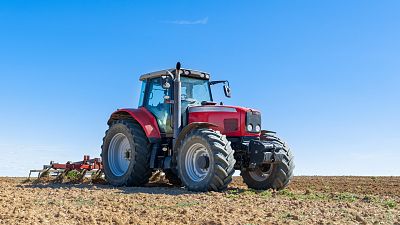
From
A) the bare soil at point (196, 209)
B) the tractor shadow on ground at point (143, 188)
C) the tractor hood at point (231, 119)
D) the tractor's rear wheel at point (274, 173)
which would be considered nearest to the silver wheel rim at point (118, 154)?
the tractor shadow on ground at point (143, 188)

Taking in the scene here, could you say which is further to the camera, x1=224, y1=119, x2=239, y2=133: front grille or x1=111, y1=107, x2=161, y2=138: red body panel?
x1=111, y1=107, x2=161, y2=138: red body panel

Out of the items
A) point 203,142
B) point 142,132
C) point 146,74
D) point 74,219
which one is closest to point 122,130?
point 142,132

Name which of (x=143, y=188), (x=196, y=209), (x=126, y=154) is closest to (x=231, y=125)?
(x=143, y=188)

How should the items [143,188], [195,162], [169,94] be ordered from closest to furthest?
[195,162], [143,188], [169,94]

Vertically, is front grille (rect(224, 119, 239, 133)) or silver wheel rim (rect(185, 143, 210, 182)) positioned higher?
front grille (rect(224, 119, 239, 133))

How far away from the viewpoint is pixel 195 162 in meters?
10.8

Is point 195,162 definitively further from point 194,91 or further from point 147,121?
point 194,91

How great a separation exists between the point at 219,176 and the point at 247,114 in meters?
2.12

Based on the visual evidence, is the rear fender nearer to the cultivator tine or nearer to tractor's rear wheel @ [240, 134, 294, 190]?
tractor's rear wheel @ [240, 134, 294, 190]

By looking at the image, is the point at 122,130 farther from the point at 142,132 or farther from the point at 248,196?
the point at 248,196

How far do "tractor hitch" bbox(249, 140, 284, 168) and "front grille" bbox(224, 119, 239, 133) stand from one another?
2.11ft

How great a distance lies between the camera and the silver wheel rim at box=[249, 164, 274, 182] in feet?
38.0

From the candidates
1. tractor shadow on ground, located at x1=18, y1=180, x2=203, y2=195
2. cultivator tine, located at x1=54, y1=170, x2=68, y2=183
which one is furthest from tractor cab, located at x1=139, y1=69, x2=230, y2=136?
cultivator tine, located at x1=54, y1=170, x2=68, y2=183

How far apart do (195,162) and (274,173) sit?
74.5 inches
